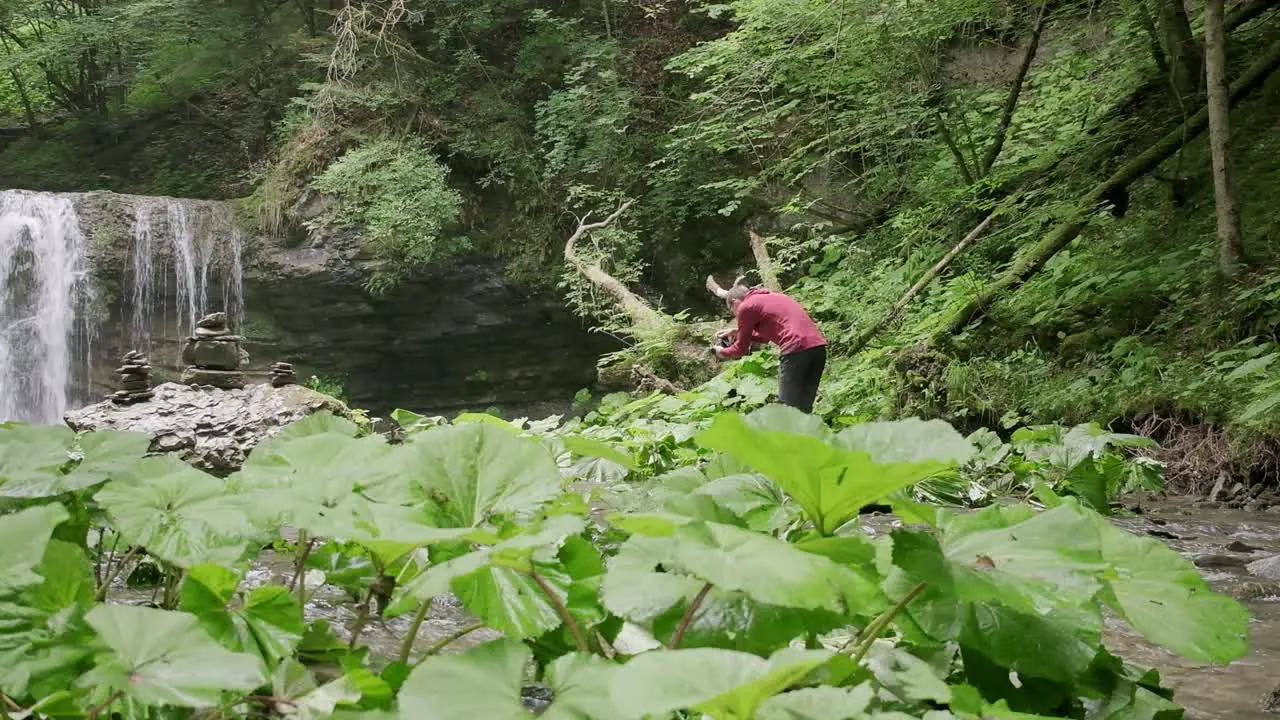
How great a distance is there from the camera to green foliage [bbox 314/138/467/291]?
12.9 meters

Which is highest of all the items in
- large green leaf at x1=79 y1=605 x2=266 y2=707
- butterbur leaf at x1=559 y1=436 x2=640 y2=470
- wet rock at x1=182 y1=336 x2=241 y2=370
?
large green leaf at x1=79 y1=605 x2=266 y2=707

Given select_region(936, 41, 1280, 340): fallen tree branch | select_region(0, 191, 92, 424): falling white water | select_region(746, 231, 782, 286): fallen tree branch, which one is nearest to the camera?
select_region(936, 41, 1280, 340): fallen tree branch

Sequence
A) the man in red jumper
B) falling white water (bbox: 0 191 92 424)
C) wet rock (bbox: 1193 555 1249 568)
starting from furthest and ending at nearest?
1. falling white water (bbox: 0 191 92 424)
2. the man in red jumper
3. wet rock (bbox: 1193 555 1249 568)

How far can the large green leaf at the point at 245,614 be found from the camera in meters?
0.81

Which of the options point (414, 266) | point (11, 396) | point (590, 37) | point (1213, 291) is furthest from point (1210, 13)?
point (11, 396)

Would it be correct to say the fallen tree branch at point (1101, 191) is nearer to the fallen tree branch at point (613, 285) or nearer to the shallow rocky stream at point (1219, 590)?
the shallow rocky stream at point (1219, 590)

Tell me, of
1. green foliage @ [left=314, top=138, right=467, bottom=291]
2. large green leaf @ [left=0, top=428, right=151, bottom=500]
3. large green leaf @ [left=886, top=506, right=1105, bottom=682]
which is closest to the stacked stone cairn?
green foliage @ [left=314, top=138, right=467, bottom=291]

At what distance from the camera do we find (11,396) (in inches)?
505

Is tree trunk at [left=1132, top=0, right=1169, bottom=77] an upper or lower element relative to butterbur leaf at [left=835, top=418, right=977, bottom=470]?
upper

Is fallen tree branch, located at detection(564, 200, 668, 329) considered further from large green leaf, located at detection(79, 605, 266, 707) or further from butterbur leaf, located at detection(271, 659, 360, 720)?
large green leaf, located at detection(79, 605, 266, 707)

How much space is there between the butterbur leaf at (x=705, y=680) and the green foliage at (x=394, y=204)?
42.3 ft

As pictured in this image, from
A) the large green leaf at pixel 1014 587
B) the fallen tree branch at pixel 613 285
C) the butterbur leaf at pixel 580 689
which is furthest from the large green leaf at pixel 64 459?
the fallen tree branch at pixel 613 285

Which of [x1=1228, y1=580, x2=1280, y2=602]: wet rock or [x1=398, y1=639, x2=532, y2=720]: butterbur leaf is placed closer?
[x1=398, y1=639, x2=532, y2=720]: butterbur leaf

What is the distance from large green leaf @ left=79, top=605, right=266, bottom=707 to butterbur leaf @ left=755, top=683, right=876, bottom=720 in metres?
0.37
